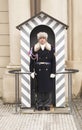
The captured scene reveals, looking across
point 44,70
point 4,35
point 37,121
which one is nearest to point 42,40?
point 44,70

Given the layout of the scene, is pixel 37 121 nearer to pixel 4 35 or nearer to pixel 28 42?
pixel 28 42

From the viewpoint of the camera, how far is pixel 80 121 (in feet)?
31.4

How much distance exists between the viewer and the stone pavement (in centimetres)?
902

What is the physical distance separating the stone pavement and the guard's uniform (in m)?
0.59

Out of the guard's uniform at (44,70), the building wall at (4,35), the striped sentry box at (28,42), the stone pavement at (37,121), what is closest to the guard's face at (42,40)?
the guard's uniform at (44,70)

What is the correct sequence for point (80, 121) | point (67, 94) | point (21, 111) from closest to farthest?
point (80, 121) → point (21, 111) → point (67, 94)

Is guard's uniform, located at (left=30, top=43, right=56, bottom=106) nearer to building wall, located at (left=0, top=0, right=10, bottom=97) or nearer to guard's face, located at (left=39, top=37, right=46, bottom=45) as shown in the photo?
guard's face, located at (left=39, top=37, right=46, bottom=45)

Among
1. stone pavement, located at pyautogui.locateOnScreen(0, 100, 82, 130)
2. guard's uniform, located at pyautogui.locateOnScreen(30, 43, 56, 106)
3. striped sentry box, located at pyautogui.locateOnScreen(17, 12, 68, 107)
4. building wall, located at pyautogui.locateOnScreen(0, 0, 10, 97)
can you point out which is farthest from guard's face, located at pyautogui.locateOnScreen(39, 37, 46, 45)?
building wall, located at pyautogui.locateOnScreen(0, 0, 10, 97)

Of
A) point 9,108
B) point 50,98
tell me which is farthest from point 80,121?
point 9,108

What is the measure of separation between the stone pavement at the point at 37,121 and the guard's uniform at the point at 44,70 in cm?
59

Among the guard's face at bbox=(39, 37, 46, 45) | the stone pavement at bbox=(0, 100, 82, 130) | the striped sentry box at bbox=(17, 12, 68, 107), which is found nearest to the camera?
the stone pavement at bbox=(0, 100, 82, 130)

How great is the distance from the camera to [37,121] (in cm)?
962

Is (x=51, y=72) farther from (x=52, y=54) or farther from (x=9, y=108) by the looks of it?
(x=9, y=108)

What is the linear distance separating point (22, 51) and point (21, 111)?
1.30m
